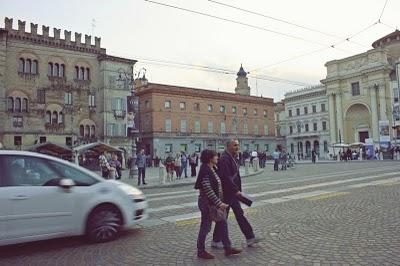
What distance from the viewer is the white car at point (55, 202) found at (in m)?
6.12

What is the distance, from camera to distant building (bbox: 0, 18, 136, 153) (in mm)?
42375

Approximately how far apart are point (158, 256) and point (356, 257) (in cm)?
291

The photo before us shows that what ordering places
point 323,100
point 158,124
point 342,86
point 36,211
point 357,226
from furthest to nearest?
point 323,100, point 342,86, point 158,124, point 357,226, point 36,211

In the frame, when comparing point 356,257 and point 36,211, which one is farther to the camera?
point 36,211

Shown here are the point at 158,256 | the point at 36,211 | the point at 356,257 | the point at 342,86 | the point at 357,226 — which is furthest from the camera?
the point at 342,86

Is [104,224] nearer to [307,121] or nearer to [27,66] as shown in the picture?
[27,66]

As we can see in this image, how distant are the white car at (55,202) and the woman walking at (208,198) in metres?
2.17

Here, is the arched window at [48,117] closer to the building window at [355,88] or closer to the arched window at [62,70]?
the arched window at [62,70]

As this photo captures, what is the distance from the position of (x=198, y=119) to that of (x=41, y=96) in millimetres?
28025

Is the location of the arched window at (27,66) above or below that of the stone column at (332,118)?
above

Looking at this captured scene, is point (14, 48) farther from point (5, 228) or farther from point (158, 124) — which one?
point (5, 228)

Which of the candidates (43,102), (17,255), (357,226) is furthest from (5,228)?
(43,102)

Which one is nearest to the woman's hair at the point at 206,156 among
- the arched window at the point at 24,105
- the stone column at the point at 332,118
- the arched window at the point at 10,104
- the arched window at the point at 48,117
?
the arched window at the point at 10,104

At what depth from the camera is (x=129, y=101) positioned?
24562 millimetres
